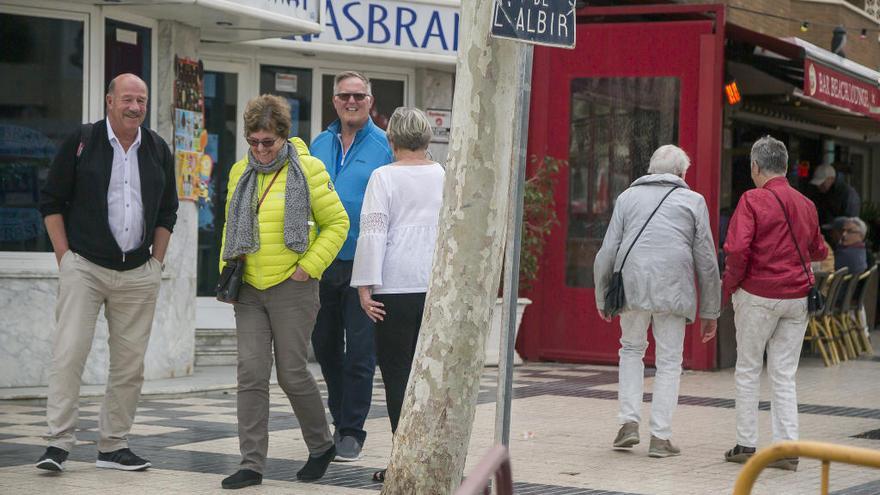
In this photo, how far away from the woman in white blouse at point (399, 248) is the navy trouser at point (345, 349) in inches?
13.6

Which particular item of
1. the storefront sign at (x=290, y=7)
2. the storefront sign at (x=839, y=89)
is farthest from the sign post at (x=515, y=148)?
the storefront sign at (x=839, y=89)

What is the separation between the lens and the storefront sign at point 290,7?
11.8 metres

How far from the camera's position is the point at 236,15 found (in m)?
11.7

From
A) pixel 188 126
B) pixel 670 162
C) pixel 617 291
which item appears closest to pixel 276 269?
pixel 617 291

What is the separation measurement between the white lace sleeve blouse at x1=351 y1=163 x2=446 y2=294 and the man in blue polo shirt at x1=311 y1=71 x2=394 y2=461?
52cm

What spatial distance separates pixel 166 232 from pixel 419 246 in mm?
1440

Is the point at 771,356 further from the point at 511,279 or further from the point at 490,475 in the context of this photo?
the point at 490,475

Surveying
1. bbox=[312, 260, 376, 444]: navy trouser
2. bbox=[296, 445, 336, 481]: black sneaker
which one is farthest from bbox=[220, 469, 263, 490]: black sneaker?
bbox=[312, 260, 376, 444]: navy trouser

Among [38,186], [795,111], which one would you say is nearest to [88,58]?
[38,186]

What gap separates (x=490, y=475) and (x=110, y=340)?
456 centimetres

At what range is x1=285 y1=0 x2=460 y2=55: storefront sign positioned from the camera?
14039 millimetres

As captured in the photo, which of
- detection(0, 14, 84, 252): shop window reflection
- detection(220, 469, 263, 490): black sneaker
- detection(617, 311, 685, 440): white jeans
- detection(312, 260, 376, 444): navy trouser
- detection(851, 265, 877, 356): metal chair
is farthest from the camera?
detection(851, 265, 877, 356): metal chair

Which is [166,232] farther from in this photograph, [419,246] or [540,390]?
[540,390]

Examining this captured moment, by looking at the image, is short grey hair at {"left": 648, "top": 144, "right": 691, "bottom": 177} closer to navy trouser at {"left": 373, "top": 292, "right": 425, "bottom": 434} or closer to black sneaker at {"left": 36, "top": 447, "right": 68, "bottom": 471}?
navy trouser at {"left": 373, "top": 292, "right": 425, "bottom": 434}
